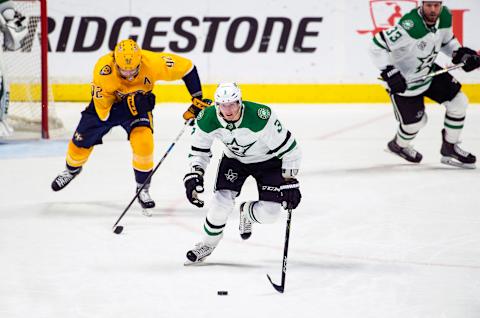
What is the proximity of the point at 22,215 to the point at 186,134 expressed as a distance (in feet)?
9.80

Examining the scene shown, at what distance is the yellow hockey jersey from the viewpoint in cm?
545

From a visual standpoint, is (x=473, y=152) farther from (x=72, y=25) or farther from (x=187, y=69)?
(x=72, y=25)

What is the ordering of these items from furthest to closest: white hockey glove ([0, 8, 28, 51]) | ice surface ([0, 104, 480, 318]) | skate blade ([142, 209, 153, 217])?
white hockey glove ([0, 8, 28, 51])
skate blade ([142, 209, 153, 217])
ice surface ([0, 104, 480, 318])

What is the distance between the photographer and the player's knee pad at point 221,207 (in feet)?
14.1

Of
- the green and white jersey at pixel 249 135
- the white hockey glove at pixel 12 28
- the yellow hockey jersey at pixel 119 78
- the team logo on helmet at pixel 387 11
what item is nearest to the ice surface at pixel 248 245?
the green and white jersey at pixel 249 135

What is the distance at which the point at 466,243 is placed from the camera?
192 inches

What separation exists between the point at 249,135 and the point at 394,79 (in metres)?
2.52

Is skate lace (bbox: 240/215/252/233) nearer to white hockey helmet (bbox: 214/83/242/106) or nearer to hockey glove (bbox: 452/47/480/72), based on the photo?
white hockey helmet (bbox: 214/83/242/106)

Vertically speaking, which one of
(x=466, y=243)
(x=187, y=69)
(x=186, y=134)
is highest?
(x=187, y=69)

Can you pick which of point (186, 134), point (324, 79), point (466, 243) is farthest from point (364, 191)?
point (324, 79)

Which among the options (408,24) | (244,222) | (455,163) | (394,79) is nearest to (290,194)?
(244,222)

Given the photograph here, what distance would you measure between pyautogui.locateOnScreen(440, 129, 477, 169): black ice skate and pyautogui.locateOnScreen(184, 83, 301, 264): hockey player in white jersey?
2.69m

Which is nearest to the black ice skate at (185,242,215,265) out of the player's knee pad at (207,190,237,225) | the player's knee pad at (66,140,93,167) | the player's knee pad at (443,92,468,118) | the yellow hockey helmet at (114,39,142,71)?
the player's knee pad at (207,190,237,225)

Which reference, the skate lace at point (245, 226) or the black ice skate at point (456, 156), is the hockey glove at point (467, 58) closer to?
the black ice skate at point (456, 156)
